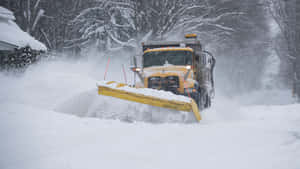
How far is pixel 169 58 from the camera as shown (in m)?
9.66

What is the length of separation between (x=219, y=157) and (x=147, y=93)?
9.64ft

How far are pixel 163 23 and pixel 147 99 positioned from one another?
14.2m

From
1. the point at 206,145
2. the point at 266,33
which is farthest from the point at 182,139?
the point at 266,33

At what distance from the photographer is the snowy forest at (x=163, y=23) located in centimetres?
2000

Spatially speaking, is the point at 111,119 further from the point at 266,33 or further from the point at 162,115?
the point at 266,33

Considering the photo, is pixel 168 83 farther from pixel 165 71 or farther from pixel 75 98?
pixel 75 98

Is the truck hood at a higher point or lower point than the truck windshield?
lower

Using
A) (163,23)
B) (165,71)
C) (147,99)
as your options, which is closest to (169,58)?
(165,71)

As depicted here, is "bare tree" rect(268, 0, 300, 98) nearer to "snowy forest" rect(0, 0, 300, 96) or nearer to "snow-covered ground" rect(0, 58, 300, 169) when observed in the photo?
"snowy forest" rect(0, 0, 300, 96)

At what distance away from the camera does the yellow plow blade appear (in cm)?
630

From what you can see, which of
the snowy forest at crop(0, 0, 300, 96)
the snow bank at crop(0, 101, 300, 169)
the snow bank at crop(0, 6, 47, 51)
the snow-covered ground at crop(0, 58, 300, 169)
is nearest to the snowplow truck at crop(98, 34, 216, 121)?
the snow-covered ground at crop(0, 58, 300, 169)

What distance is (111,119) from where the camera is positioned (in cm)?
649

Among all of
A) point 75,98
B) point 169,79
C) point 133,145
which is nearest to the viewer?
point 133,145

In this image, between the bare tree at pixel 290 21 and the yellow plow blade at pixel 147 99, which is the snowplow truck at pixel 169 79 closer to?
the yellow plow blade at pixel 147 99
